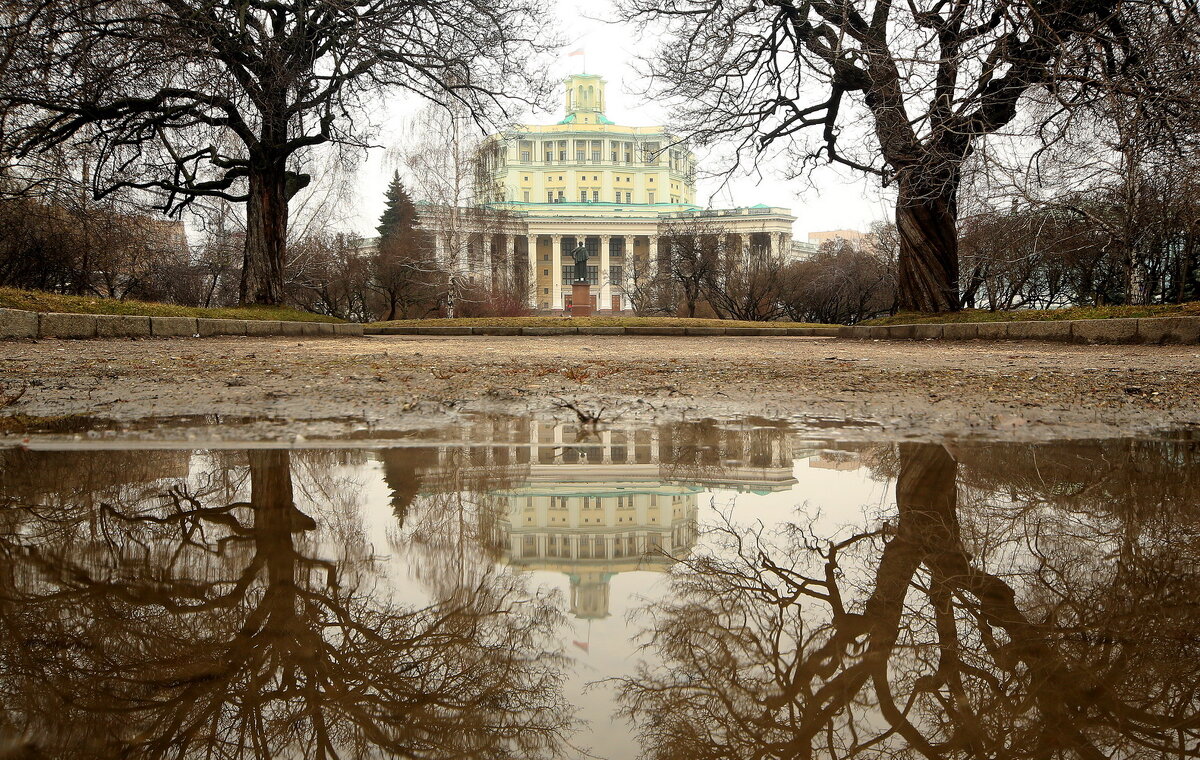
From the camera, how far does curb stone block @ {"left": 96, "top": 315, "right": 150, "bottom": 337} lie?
970cm

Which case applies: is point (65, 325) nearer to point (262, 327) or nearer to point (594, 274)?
point (262, 327)

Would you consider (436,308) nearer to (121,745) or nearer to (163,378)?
(163,378)

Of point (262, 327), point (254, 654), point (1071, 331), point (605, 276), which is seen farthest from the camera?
point (605, 276)

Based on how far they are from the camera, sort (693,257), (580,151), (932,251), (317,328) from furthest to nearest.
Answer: (580,151) → (693,257) → (317,328) → (932,251)

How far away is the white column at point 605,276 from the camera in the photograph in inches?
3142

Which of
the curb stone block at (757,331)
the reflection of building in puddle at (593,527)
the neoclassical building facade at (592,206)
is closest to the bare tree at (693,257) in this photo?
the neoclassical building facade at (592,206)

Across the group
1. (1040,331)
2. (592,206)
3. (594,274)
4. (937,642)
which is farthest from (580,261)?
(592,206)

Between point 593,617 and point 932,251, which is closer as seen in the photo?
point 593,617

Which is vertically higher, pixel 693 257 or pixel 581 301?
pixel 693 257

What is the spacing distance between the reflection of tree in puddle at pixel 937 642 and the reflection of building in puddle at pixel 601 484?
0.15 m

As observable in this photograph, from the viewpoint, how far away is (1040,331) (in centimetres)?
1123

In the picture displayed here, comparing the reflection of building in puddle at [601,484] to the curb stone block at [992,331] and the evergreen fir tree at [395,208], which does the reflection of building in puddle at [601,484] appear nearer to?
the curb stone block at [992,331]

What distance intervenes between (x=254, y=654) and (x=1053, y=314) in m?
13.6

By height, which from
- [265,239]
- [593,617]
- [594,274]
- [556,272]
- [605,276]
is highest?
[556,272]
